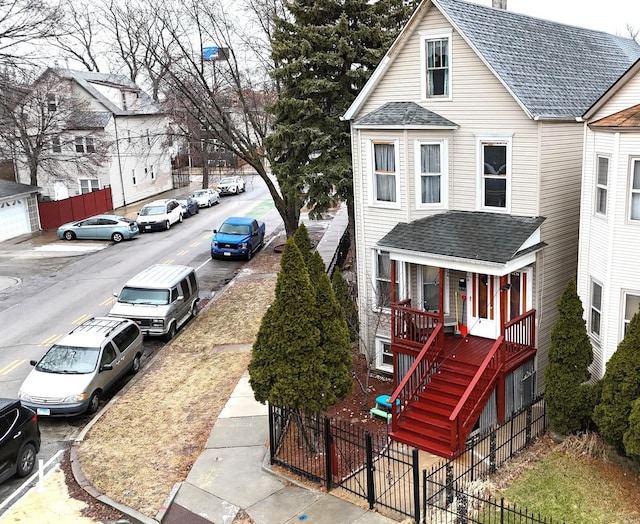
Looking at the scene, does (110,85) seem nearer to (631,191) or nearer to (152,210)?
(152,210)

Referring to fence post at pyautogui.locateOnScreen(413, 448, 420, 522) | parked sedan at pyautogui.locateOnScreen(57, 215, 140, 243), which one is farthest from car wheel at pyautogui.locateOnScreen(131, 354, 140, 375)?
parked sedan at pyautogui.locateOnScreen(57, 215, 140, 243)

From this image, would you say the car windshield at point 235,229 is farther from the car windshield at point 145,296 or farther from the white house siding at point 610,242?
the white house siding at point 610,242

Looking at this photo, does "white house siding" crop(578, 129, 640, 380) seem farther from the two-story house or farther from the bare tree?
the bare tree

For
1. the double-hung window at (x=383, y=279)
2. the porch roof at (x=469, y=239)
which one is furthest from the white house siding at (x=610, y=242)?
the double-hung window at (x=383, y=279)

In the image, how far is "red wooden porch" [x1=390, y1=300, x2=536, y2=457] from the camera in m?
14.2

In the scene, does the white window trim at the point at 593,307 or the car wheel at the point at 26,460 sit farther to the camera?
the white window trim at the point at 593,307

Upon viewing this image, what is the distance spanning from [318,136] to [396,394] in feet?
37.2

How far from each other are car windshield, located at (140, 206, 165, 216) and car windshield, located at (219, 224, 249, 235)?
29.2ft

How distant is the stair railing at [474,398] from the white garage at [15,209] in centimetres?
3328

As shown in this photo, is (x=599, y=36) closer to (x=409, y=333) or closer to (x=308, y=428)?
(x=409, y=333)

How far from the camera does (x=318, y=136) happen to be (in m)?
23.1

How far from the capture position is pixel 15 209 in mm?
40625

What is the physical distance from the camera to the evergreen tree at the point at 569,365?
1356 cm

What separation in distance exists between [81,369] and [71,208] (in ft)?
97.0
